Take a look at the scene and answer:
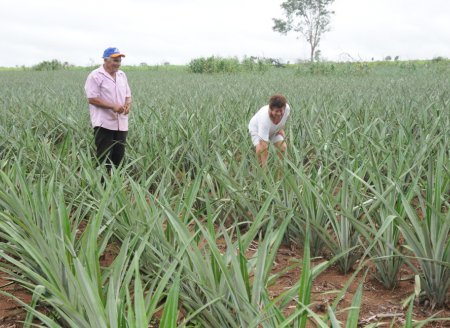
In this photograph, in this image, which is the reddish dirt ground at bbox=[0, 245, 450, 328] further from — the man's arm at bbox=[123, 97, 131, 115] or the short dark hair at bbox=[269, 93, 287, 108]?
the man's arm at bbox=[123, 97, 131, 115]

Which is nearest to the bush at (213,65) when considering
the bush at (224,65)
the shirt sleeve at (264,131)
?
the bush at (224,65)

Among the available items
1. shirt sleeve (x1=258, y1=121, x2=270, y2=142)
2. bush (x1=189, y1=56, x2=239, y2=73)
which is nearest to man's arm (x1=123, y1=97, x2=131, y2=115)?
shirt sleeve (x1=258, y1=121, x2=270, y2=142)

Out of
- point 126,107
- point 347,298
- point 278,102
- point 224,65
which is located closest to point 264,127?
point 278,102

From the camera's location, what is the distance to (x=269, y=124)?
12.7 feet

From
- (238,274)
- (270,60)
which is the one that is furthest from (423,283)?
(270,60)

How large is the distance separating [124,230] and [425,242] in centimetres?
121

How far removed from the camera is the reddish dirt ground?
1.89m

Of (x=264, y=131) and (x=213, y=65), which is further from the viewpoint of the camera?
(x=213, y=65)

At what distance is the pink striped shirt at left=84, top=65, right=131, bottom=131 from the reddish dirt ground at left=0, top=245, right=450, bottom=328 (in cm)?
199

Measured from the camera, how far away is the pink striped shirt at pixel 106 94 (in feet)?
13.7

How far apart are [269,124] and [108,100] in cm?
136

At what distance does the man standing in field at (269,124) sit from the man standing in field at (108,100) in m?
1.07

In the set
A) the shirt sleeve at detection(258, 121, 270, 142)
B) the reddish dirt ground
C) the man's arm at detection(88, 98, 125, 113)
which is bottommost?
the reddish dirt ground

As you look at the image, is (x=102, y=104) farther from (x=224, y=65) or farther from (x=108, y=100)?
(x=224, y=65)
